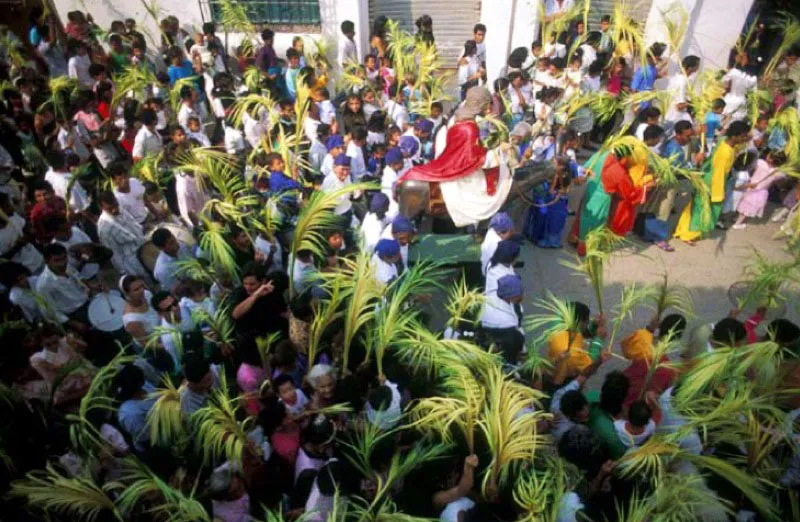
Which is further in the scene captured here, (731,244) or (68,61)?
(68,61)

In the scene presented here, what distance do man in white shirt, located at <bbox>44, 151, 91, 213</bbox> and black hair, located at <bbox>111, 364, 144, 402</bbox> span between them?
110 inches

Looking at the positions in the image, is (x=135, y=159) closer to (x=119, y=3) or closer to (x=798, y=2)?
(x=119, y=3)

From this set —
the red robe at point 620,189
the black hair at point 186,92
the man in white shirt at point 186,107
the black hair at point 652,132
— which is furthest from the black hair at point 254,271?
the black hair at point 652,132

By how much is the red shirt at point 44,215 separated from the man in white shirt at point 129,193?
51 cm

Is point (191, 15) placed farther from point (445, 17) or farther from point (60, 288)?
point (60, 288)

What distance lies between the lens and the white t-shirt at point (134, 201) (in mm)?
5629

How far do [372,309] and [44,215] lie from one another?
10.8ft

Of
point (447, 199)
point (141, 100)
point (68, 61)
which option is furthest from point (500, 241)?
point (68, 61)

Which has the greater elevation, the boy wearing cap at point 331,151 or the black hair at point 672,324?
the boy wearing cap at point 331,151

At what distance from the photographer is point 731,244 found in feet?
23.5

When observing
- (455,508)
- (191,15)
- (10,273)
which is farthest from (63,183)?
(455,508)

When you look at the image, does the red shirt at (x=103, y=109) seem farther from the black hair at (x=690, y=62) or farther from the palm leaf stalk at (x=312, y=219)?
the black hair at (x=690, y=62)

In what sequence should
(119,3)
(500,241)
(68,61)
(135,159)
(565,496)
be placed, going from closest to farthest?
(565,496) < (500,241) < (135,159) < (68,61) < (119,3)

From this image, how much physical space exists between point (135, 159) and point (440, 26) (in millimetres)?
5709
